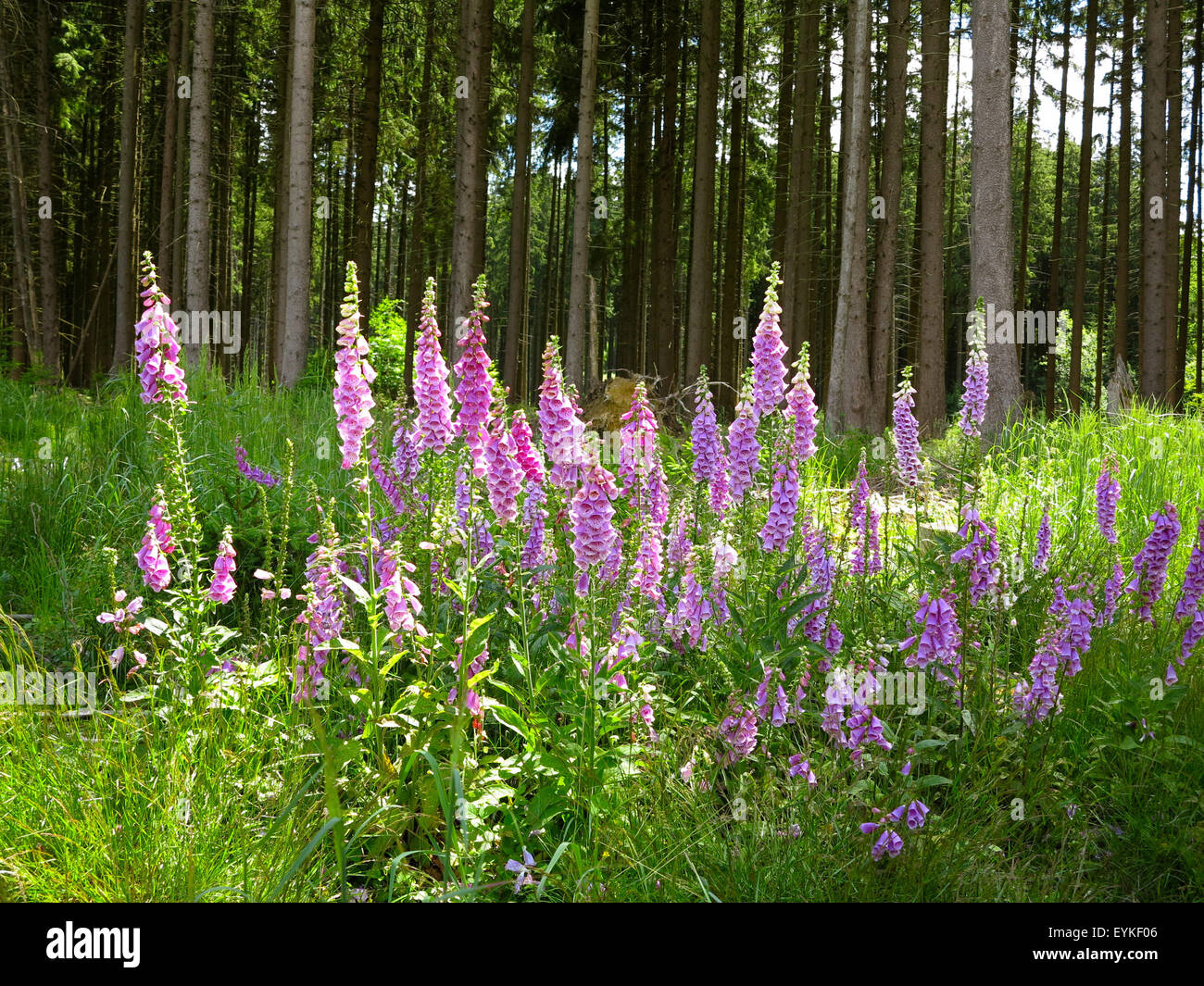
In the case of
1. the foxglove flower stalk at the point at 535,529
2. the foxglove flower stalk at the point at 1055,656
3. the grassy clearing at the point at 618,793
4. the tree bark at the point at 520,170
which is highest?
the tree bark at the point at 520,170

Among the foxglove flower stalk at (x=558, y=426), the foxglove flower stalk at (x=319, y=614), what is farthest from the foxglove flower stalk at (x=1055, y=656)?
the foxglove flower stalk at (x=319, y=614)

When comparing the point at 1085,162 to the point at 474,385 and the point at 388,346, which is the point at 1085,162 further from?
the point at 474,385

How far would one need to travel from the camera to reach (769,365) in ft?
10.9

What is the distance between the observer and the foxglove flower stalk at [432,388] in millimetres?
2877

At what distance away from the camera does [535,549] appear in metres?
3.43

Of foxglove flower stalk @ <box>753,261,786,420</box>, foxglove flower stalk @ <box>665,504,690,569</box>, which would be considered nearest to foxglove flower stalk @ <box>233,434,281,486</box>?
foxglove flower stalk @ <box>665,504,690,569</box>

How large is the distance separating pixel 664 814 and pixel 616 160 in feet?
94.7

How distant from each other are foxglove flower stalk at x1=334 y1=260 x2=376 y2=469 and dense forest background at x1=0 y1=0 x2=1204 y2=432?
552cm

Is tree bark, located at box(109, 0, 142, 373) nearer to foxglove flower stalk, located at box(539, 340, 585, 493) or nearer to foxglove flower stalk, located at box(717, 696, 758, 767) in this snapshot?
foxglove flower stalk, located at box(539, 340, 585, 493)

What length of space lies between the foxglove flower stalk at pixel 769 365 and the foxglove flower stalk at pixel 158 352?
2154 mm

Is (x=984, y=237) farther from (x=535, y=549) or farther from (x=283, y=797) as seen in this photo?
(x=283, y=797)

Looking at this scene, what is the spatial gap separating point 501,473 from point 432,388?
37cm

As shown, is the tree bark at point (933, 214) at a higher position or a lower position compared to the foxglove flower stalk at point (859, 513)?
higher

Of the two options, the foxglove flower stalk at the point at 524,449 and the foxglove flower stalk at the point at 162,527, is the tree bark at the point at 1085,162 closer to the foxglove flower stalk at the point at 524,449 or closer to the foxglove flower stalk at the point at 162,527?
the foxglove flower stalk at the point at 524,449
